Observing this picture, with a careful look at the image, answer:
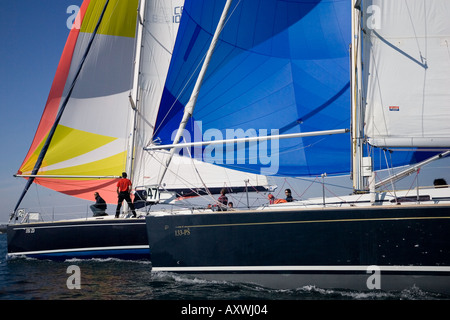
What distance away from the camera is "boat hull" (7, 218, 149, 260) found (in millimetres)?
13242

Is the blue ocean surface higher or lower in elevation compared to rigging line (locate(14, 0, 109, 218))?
lower

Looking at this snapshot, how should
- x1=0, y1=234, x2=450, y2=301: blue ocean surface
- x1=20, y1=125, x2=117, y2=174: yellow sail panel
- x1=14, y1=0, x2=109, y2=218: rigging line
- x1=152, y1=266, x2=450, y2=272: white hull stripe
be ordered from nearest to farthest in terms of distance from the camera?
x1=152, y1=266, x2=450, y2=272: white hull stripe
x1=0, y1=234, x2=450, y2=301: blue ocean surface
x1=14, y1=0, x2=109, y2=218: rigging line
x1=20, y1=125, x2=117, y2=174: yellow sail panel

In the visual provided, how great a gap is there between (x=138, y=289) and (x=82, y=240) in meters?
5.82

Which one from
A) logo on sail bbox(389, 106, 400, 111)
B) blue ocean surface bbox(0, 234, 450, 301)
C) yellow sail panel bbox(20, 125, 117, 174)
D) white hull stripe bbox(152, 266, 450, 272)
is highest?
yellow sail panel bbox(20, 125, 117, 174)

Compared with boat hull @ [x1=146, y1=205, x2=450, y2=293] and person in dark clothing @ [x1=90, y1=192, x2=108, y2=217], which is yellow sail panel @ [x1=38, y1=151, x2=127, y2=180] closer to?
person in dark clothing @ [x1=90, y1=192, x2=108, y2=217]

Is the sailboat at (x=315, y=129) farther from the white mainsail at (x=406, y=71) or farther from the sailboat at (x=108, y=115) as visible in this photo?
the sailboat at (x=108, y=115)

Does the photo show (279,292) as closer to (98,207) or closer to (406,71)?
(406,71)

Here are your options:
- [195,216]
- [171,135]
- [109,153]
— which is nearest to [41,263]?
[109,153]

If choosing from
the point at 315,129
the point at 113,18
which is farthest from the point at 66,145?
the point at 315,129

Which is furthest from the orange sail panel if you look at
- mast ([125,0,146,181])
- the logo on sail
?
the logo on sail

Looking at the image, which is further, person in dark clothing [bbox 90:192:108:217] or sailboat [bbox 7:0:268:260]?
sailboat [bbox 7:0:268:260]

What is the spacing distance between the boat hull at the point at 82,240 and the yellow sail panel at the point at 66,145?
8.64 ft

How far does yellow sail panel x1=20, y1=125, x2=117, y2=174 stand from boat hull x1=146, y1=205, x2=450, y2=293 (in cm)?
899
